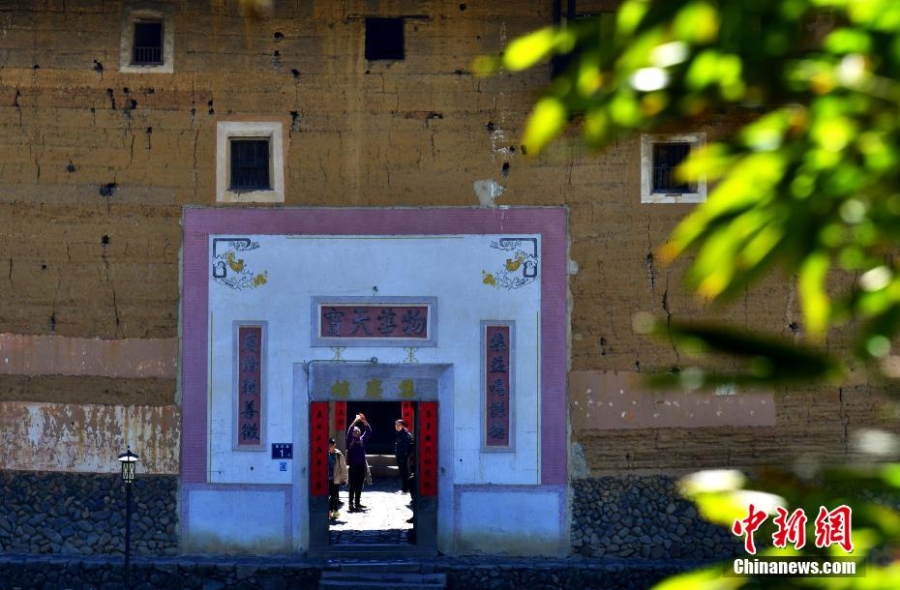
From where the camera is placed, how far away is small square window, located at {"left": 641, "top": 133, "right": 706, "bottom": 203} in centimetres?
1395

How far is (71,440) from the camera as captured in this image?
14.1 metres

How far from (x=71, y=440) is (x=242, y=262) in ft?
7.49

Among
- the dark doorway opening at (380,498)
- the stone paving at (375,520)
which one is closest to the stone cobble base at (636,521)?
the dark doorway opening at (380,498)

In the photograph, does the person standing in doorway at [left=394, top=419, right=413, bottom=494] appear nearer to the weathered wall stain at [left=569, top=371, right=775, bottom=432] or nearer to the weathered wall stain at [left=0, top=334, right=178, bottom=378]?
the weathered wall stain at [left=569, top=371, right=775, bottom=432]

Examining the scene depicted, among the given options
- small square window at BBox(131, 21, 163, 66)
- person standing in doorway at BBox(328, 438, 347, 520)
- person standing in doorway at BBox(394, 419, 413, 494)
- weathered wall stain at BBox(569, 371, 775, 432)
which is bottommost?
person standing in doorway at BBox(328, 438, 347, 520)

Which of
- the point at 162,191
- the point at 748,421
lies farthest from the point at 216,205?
the point at 748,421

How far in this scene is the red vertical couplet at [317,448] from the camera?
14.2 metres

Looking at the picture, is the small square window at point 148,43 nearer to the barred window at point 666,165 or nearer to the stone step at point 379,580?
the barred window at point 666,165

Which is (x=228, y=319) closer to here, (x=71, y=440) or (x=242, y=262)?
(x=242, y=262)

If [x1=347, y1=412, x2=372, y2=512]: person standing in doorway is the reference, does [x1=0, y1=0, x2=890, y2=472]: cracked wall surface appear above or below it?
above

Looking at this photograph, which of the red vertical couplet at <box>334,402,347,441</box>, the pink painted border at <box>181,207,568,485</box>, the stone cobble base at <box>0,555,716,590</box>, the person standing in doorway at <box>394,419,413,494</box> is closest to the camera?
the stone cobble base at <box>0,555,716,590</box>

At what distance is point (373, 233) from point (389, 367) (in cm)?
125

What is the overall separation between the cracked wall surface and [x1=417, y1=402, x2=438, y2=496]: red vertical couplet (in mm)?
1315

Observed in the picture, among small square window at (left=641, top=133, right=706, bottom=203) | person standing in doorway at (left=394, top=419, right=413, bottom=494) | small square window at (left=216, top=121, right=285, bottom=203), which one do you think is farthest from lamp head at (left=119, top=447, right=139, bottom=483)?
small square window at (left=641, top=133, right=706, bottom=203)
